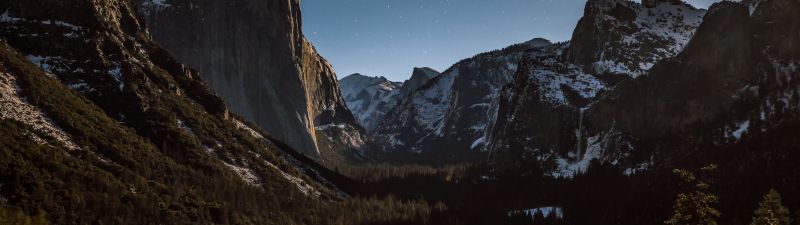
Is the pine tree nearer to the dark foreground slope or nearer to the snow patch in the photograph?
the dark foreground slope

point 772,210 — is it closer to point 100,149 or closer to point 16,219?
point 16,219

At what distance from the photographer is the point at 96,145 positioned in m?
149

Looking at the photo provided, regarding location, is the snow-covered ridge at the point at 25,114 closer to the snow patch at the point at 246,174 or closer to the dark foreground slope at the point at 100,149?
the dark foreground slope at the point at 100,149

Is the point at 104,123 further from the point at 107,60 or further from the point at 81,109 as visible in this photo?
the point at 107,60

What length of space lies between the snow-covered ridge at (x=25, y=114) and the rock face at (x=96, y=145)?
0.85 ft

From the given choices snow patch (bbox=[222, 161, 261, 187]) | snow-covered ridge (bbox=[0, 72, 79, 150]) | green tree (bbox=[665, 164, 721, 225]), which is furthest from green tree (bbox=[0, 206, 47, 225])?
snow patch (bbox=[222, 161, 261, 187])

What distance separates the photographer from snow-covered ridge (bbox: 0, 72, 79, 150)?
135250mm

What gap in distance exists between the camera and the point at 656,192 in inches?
7028

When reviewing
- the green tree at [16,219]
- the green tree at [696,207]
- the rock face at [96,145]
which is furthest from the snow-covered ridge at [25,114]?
the green tree at [696,207]

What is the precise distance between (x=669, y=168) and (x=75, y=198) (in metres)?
158

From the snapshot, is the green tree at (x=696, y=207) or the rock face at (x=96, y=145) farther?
the rock face at (x=96, y=145)

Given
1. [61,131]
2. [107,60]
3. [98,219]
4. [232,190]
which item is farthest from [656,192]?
[107,60]

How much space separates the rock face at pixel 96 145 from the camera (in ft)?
404

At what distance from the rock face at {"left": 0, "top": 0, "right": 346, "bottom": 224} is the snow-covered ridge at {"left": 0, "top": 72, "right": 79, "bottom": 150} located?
26 centimetres
